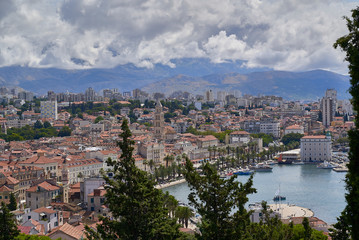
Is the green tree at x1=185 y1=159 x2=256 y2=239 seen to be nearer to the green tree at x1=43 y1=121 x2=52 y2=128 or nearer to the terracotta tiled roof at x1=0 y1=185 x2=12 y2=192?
the terracotta tiled roof at x1=0 y1=185 x2=12 y2=192

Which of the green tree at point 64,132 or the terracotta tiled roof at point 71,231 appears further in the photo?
the green tree at point 64,132

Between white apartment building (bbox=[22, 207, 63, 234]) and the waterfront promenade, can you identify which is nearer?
white apartment building (bbox=[22, 207, 63, 234])

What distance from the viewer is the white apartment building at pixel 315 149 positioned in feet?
163

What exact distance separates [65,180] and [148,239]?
21.2 m

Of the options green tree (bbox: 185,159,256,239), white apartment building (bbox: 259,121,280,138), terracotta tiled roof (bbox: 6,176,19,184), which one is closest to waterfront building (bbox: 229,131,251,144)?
white apartment building (bbox: 259,121,280,138)

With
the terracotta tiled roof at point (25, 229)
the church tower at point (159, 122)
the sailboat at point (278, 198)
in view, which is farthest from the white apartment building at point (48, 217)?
the church tower at point (159, 122)

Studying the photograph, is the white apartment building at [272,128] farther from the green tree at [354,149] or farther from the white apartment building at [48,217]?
the green tree at [354,149]

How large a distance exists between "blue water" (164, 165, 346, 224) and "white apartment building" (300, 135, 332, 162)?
389 cm

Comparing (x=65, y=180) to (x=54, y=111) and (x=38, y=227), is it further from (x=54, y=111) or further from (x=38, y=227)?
(x=54, y=111)

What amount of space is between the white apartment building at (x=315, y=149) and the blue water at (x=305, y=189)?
153 inches

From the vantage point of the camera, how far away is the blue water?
26.8 metres

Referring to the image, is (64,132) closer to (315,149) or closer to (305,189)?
(315,149)

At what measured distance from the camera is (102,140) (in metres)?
47.9

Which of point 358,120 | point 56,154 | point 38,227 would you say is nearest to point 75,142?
point 56,154
